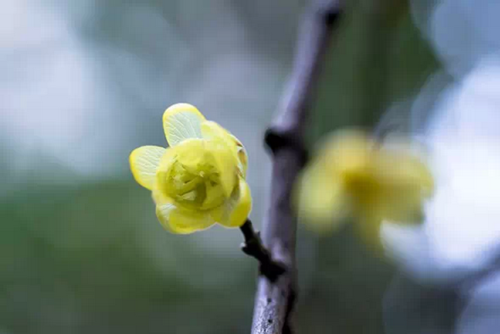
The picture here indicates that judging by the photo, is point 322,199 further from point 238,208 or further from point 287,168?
point 238,208

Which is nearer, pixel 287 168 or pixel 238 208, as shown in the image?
pixel 238 208

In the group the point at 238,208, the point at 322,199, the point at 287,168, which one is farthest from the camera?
the point at 322,199

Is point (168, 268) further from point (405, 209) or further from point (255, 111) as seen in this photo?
point (405, 209)

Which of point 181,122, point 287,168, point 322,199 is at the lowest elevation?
point 181,122

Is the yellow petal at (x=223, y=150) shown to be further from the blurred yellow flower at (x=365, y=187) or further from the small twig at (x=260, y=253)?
the blurred yellow flower at (x=365, y=187)

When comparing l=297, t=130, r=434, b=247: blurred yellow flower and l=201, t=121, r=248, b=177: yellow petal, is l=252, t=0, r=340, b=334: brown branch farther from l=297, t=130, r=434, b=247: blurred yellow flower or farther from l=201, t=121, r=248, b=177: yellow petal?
l=297, t=130, r=434, b=247: blurred yellow flower

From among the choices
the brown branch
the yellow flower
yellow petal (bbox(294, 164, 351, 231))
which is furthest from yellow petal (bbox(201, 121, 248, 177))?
yellow petal (bbox(294, 164, 351, 231))

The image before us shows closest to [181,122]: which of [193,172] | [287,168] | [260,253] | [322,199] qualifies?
[193,172]

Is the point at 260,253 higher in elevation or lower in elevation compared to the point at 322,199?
lower
